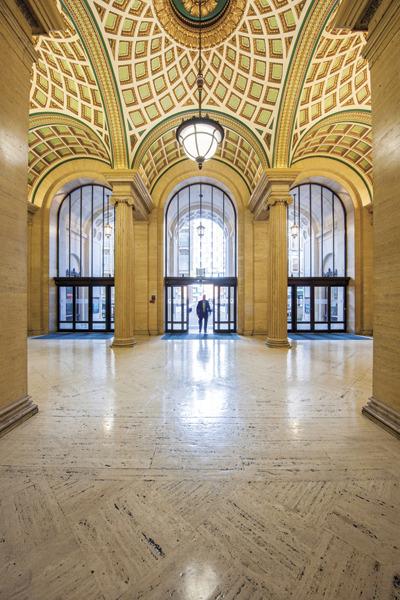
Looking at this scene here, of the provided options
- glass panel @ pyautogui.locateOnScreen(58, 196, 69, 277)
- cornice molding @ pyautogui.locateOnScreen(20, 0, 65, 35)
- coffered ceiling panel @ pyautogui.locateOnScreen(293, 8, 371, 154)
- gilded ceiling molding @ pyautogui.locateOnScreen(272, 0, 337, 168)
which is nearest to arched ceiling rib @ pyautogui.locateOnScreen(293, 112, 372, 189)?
coffered ceiling panel @ pyautogui.locateOnScreen(293, 8, 371, 154)

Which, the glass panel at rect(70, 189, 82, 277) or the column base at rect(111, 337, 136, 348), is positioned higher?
the glass panel at rect(70, 189, 82, 277)

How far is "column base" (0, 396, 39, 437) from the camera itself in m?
3.15

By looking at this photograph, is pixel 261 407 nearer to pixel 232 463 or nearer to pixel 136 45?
pixel 232 463

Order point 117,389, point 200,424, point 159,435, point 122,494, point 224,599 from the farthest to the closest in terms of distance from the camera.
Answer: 1. point 117,389
2. point 200,424
3. point 159,435
4. point 122,494
5. point 224,599

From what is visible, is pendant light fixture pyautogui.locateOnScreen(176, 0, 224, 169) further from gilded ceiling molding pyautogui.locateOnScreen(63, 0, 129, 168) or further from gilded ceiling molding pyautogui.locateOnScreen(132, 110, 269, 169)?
gilded ceiling molding pyautogui.locateOnScreen(132, 110, 269, 169)

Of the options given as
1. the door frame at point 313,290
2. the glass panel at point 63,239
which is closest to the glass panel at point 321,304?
the door frame at point 313,290

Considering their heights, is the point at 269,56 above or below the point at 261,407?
above

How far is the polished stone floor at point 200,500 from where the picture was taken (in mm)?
1495

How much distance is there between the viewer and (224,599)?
1383 mm

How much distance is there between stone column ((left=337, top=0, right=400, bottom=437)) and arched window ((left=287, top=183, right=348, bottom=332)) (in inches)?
459

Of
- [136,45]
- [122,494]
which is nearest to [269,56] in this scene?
[136,45]

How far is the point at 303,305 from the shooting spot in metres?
15.5

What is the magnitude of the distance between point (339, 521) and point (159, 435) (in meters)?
1.90

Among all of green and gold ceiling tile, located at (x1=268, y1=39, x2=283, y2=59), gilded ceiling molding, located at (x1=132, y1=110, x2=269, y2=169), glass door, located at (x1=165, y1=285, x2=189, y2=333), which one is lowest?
glass door, located at (x1=165, y1=285, x2=189, y2=333)
